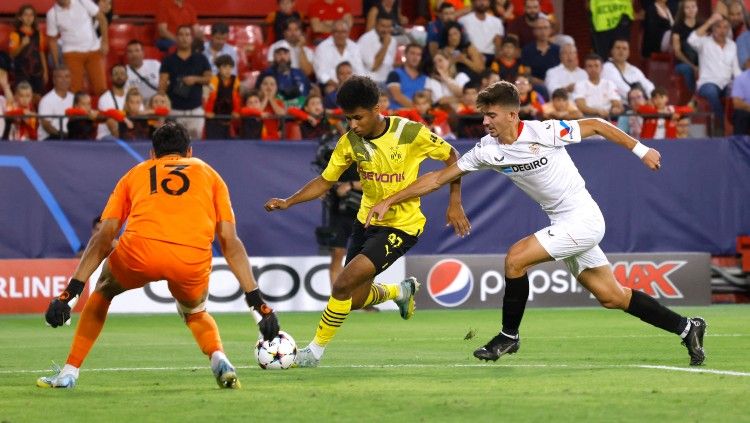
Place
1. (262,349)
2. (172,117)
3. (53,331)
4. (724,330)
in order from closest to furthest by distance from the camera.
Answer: (262,349) < (724,330) < (53,331) < (172,117)

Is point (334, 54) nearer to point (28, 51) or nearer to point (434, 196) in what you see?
point (434, 196)

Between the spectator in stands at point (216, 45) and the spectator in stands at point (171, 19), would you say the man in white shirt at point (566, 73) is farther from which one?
the spectator in stands at point (171, 19)

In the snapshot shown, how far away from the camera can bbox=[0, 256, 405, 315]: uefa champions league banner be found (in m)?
18.8

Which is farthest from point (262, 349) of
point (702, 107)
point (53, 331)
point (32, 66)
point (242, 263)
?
point (702, 107)

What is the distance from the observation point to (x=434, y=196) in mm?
20031

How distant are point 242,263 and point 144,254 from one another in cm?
61

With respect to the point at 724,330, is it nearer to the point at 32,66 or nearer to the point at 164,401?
the point at 164,401

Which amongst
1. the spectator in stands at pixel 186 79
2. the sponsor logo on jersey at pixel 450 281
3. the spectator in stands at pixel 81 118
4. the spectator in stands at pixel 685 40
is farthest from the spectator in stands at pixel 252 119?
the spectator in stands at pixel 685 40

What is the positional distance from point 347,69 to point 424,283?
325 centimetres

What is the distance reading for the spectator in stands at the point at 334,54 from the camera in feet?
69.9

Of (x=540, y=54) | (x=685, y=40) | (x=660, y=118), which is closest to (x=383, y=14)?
(x=540, y=54)

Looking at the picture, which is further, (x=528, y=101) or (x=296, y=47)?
(x=296, y=47)

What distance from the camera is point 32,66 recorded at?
67.1ft

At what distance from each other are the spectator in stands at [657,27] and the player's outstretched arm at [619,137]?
13523 mm
